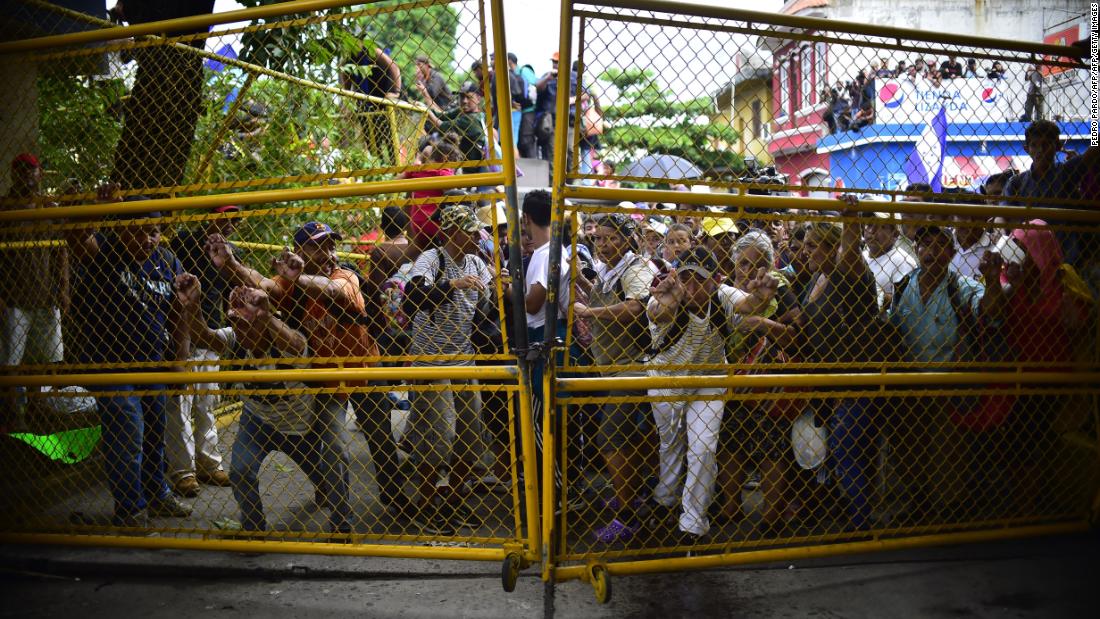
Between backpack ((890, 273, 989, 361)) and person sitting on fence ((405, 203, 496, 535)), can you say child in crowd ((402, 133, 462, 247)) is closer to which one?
person sitting on fence ((405, 203, 496, 535))

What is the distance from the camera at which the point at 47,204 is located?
4.12 m

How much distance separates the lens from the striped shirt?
468 centimetres

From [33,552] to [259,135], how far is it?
10.7 ft

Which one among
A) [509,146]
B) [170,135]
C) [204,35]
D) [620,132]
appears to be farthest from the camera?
[170,135]

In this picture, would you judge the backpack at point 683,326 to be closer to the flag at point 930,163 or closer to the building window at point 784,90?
the building window at point 784,90

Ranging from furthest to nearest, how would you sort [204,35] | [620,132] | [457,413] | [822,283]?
[457,413] → [822,283] → [204,35] → [620,132]

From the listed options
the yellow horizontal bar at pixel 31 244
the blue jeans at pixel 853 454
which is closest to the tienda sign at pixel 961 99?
the blue jeans at pixel 853 454

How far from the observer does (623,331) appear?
15.2 ft

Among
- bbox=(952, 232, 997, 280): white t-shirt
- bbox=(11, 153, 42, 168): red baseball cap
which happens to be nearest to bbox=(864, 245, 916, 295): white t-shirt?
bbox=(952, 232, 997, 280): white t-shirt

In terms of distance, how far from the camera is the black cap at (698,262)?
4.23 metres

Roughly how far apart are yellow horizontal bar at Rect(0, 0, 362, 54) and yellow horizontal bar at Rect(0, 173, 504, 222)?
0.73m

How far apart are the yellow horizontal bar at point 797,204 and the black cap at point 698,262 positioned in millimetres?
657

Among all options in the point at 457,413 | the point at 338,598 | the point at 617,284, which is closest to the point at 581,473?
the point at 457,413

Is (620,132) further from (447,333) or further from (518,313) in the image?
(447,333)
